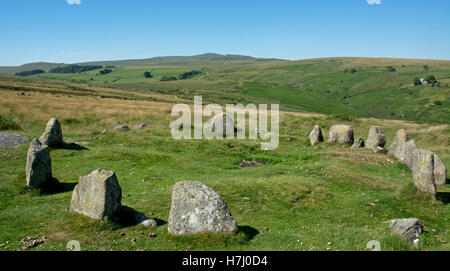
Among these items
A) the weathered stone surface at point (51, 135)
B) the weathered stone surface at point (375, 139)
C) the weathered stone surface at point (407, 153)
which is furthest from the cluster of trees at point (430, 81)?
the weathered stone surface at point (51, 135)

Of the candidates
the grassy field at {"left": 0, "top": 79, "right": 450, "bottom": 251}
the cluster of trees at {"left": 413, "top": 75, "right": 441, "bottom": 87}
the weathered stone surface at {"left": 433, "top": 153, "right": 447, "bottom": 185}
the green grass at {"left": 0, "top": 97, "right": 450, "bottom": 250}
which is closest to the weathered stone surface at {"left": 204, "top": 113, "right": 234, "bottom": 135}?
the grassy field at {"left": 0, "top": 79, "right": 450, "bottom": 251}

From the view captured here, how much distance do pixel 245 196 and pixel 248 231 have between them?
5.00m

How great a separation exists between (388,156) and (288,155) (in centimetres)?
899

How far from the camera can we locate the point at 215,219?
13047mm

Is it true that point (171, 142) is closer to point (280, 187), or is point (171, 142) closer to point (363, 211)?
point (280, 187)

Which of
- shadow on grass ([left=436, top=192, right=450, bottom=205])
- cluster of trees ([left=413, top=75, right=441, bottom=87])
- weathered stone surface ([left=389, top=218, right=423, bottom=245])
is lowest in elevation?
shadow on grass ([left=436, top=192, right=450, bottom=205])

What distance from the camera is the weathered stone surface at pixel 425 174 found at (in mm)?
19734

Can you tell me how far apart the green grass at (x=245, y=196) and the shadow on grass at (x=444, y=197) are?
678 mm

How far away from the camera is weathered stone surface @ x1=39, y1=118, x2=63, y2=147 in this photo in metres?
28.1

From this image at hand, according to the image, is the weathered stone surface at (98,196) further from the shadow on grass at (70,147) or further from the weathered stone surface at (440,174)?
the weathered stone surface at (440,174)

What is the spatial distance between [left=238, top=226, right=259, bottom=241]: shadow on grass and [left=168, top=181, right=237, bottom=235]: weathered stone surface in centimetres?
64

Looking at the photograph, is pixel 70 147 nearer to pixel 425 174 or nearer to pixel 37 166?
pixel 37 166

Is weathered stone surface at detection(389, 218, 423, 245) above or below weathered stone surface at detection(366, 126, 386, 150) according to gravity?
below

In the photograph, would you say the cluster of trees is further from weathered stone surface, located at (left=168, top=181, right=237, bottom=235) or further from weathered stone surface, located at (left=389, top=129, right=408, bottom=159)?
weathered stone surface, located at (left=168, top=181, right=237, bottom=235)
